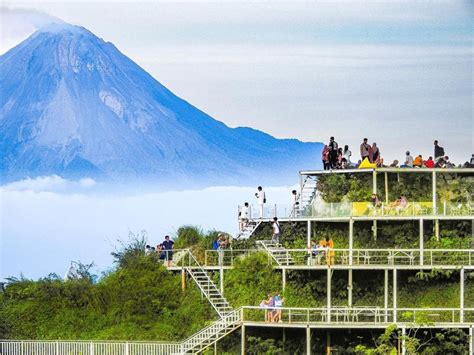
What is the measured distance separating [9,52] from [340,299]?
9896cm

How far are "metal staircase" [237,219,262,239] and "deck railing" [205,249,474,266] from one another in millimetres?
2960

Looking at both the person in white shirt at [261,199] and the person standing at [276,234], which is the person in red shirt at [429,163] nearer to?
the person standing at [276,234]

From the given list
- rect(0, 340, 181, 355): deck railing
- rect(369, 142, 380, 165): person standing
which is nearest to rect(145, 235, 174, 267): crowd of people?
rect(0, 340, 181, 355): deck railing

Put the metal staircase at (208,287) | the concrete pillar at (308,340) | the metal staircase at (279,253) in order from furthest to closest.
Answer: the metal staircase at (279,253)
the metal staircase at (208,287)
the concrete pillar at (308,340)

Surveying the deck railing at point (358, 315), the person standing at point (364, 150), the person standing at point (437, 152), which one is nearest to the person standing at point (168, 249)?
the deck railing at point (358, 315)

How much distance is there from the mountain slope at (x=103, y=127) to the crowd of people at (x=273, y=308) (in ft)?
262

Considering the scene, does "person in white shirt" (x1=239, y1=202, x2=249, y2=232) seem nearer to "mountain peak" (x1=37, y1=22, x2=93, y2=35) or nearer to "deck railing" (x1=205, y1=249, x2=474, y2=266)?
"deck railing" (x1=205, y1=249, x2=474, y2=266)

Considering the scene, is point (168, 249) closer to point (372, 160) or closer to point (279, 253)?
point (279, 253)

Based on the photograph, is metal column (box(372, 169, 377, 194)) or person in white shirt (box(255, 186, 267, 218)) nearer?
metal column (box(372, 169, 377, 194))

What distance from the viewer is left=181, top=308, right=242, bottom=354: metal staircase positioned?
68562mm

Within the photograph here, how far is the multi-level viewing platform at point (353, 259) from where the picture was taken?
68.9 metres

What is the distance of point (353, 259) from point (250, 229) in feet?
16.8

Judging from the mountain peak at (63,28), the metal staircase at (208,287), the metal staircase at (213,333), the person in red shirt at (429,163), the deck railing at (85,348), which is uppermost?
the mountain peak at (63,28)

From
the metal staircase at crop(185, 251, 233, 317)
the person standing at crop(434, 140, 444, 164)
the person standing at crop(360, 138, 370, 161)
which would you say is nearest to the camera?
the metal staircase at crop(185, 251, 233, 317)
